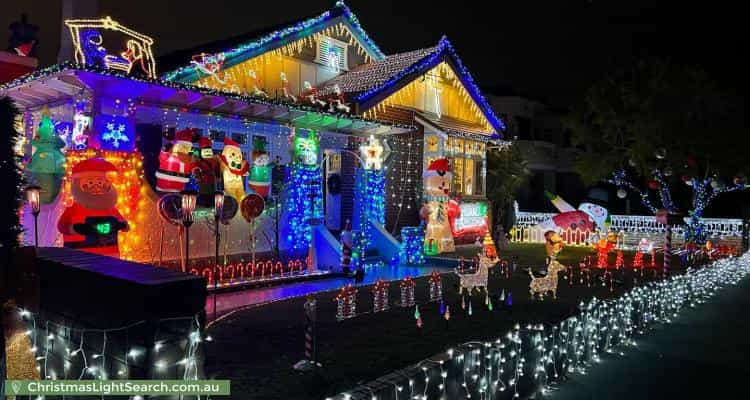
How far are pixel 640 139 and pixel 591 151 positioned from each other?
407 centimetres

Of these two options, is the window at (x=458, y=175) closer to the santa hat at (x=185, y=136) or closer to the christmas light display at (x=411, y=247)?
the christmas light display at (x=411, y=247)

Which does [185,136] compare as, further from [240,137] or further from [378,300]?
[378,300]

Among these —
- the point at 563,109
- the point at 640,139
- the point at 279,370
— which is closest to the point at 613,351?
the point at 279,370

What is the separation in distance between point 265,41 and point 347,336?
10993mm

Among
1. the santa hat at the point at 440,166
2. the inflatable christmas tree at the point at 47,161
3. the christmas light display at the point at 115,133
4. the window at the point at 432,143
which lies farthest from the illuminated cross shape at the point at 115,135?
the window at the point at 432,143

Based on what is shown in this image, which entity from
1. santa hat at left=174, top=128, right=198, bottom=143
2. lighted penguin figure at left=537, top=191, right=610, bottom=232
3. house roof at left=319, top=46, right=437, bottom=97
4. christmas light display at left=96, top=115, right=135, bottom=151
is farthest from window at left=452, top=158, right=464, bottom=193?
christmas light display at left=96, top=115, right=135, bottom=151

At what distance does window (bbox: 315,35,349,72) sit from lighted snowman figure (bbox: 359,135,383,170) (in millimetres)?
4416

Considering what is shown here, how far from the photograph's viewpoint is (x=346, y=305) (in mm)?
9562

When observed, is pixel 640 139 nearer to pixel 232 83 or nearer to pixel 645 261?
pixel 645 261

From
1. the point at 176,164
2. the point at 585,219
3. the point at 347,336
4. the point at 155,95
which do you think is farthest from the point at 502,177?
the point at 347,336

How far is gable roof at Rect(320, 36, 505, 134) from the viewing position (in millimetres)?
17562

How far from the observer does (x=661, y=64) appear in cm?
2458

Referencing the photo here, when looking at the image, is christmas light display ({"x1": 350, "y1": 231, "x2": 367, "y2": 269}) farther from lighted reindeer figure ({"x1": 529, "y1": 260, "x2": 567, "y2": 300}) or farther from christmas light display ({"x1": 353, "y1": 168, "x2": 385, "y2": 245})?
lighted reindeer figure ({"x1": 529, "y1": 260, "x2": 567, "y2": 300})

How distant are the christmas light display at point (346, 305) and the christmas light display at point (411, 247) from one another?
701cm
